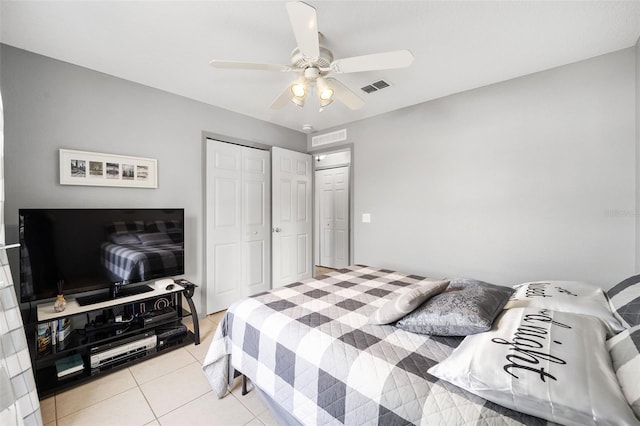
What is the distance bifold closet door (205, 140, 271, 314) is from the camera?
2998mm

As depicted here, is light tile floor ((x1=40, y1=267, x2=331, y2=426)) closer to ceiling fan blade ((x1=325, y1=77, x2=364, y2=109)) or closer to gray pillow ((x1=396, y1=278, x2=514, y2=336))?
gray pillow ((x1=396, y1=278, x2=514, y2=336))

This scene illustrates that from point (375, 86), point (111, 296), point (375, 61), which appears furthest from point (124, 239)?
point (375, 86)

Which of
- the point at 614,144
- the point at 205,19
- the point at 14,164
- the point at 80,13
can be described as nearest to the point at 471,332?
the point at 614,144

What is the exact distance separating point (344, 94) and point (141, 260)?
2.20 meters

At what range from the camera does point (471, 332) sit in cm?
110

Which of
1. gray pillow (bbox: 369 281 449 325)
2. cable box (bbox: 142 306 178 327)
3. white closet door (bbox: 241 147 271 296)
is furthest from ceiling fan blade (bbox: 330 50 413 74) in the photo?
cable box (bbox: 142 306 178 327)

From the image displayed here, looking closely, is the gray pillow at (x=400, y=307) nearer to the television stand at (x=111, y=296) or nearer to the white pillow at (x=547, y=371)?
the white pillow at (x=547, y=371)

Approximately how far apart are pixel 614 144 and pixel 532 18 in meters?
1.21

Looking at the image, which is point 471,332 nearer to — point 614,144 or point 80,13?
point 614,144

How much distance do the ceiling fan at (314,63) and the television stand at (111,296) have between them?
1954mm

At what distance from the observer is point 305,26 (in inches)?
51.4

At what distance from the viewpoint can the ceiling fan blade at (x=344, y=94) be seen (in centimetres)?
188

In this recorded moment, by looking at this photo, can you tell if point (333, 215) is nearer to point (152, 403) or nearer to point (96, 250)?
point (96, 250)

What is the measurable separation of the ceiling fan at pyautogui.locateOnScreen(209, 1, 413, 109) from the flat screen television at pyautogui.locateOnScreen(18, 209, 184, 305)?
5.04ft
